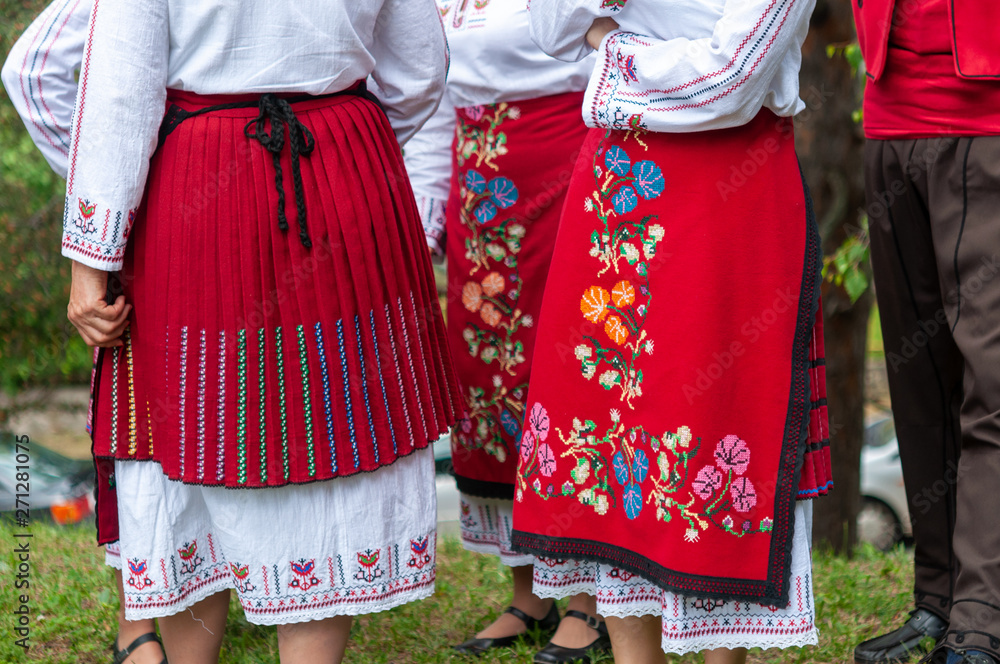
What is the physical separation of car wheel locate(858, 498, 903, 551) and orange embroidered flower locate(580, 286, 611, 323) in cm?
703

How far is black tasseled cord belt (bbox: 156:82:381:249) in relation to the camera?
79.5 inches

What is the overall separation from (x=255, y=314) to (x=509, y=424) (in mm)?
1027

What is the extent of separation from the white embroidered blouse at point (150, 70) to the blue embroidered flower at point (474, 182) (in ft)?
2.55

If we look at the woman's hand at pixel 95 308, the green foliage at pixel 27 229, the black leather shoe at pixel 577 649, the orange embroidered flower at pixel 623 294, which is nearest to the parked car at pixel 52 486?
the green foliage at pixel 27 229

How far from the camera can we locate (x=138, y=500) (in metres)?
2.14

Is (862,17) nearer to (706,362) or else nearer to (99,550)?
(706,362)

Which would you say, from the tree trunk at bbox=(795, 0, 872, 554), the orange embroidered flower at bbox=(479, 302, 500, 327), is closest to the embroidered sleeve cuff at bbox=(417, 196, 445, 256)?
the orange embroidered flower at bbox=(479, 302, 500, 327)

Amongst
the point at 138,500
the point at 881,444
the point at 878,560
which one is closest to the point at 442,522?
the point at 881,444

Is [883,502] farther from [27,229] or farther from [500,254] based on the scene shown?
[27,229]

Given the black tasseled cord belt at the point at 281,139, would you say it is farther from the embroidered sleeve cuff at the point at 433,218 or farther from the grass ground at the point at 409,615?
the grass ground at the point at 409,615

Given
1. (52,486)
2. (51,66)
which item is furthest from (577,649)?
(52,486)

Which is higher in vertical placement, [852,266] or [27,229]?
[852,266]

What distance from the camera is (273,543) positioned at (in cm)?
210

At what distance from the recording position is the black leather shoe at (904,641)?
2.60 m
